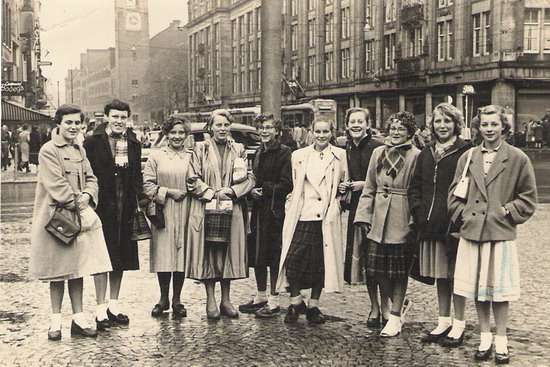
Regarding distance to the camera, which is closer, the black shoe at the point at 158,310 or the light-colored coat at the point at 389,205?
the light-colored coat at the point at 389,205

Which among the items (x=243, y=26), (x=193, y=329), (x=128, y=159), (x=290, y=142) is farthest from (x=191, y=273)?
(x=243, y=26)

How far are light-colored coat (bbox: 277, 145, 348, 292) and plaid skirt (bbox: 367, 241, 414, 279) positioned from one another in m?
0.41

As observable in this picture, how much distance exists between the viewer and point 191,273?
651cm

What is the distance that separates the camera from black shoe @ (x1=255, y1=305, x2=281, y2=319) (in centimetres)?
662

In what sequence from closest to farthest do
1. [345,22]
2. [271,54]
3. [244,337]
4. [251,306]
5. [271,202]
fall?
[244,337]
[271,202]
[251,306]
[271,54]
[345,22]

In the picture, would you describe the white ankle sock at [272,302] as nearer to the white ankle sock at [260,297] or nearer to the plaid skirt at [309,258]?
the white ankle sock at [260,297]

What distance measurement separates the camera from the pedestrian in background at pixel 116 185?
630 centimetres

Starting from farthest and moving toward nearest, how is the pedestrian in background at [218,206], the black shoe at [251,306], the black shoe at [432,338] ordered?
the black shoe at [251,306]
the pedestrian in background at [218,206]
the black shoe at [432,338]

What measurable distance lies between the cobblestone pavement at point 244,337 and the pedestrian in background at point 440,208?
23 centimetres

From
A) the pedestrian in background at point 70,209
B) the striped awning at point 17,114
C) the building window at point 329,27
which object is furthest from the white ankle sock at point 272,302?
the building window at point 329,27

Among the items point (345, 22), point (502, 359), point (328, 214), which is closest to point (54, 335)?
point (328, 214)

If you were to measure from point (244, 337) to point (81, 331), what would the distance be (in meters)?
1.42

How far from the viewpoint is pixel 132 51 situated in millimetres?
56406

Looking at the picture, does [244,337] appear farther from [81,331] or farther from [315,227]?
[81,331]
